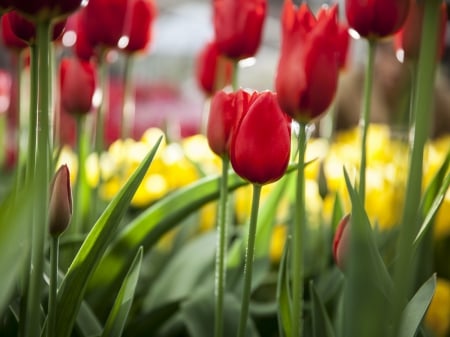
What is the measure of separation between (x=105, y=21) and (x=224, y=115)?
20 cm

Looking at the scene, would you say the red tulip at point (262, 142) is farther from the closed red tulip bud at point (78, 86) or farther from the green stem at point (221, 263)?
the closed red tulip bud at point (78, 86)

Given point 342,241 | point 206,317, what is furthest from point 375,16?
point 206,317

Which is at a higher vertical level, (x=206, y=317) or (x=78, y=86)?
(x=78, y=86)

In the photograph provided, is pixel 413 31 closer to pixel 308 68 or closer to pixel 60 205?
pixel 308 68

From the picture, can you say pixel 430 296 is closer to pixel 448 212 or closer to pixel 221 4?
pixel 221 4

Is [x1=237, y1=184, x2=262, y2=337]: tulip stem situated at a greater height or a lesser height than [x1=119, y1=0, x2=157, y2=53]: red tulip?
lesser

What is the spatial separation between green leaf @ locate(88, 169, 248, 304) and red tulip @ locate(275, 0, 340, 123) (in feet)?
0.48

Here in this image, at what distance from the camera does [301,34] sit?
0.46 metres

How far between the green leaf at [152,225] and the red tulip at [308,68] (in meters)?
0.15

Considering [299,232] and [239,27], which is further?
[239,27]

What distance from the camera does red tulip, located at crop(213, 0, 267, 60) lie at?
61 cm

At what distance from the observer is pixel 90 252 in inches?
16.3

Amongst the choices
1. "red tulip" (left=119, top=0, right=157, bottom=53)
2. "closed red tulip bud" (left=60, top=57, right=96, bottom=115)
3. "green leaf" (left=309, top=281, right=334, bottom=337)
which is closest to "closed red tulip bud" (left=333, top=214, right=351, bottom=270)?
"green leaf" (left=309, top=281, right=334, bottom=337)

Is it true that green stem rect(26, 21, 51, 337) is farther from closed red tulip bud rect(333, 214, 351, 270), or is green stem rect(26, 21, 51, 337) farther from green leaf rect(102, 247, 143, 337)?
closed red tulip bud rect(333, 214, 351, 270)
